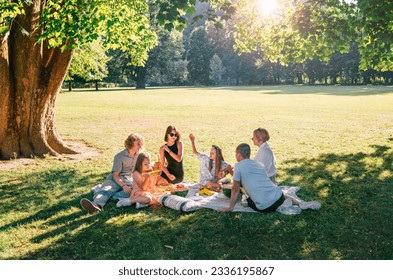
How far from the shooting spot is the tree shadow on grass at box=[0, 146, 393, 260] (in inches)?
216

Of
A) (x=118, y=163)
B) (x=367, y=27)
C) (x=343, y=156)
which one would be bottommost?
(x=343, y=156)

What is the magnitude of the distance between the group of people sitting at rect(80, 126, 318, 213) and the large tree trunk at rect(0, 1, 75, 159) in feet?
17.4

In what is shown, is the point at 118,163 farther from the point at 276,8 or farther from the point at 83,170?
the point at 276,8

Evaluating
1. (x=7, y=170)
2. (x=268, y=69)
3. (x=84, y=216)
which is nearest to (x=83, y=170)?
(x=7, y=170)

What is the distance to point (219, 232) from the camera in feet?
20.3

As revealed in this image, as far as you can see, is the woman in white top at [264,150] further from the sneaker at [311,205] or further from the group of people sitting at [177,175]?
the sneaker at [311,205]

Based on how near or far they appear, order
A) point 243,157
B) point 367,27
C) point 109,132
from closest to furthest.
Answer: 1. point 243,157
2. point 367,27
3. point 109,132

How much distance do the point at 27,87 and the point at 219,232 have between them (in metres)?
8.46

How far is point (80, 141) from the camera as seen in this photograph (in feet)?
52.5

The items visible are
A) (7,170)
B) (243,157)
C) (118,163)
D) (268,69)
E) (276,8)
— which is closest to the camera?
(243,157)

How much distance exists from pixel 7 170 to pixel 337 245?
353 inches

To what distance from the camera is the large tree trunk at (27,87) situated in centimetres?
1134

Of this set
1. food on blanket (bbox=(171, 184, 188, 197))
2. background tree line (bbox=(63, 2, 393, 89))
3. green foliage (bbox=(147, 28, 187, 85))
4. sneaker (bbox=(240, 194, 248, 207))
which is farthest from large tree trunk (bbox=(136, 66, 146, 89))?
sneaker (bbox=(240, 194, 248, 207))

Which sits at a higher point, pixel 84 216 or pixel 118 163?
pixel 118 163
